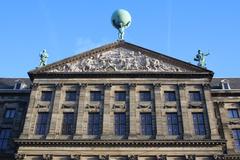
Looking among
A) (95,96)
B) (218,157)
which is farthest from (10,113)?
(218,157)

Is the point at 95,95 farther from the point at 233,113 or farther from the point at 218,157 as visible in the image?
the point at 233,113

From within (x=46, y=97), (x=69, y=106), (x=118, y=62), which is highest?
(x=118, y=62)

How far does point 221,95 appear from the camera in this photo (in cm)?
4259

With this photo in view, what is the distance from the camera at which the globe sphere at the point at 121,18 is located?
4531 centimetres

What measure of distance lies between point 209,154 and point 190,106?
18.2 ft

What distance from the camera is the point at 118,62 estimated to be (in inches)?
1651

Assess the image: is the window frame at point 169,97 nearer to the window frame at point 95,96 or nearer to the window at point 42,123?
the window frame at point 95,96

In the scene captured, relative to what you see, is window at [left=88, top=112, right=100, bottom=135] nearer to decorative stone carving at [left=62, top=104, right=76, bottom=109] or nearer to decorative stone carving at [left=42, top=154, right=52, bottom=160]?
decorative stone carving at [left=62, top=104, right=76, bottom=109]

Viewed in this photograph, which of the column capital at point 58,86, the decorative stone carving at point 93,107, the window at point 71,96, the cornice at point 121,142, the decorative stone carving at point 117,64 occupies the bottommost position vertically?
the cornice at point 121,142

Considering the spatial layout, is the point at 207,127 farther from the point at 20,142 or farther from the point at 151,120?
the point at 20,142

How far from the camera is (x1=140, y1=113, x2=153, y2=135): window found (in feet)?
120

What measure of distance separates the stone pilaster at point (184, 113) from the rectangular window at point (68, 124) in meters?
10.5

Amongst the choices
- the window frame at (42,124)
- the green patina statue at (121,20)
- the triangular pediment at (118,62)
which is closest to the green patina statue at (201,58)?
the triangular pediment at (118,62)

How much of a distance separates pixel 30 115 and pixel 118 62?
35.5 feet
